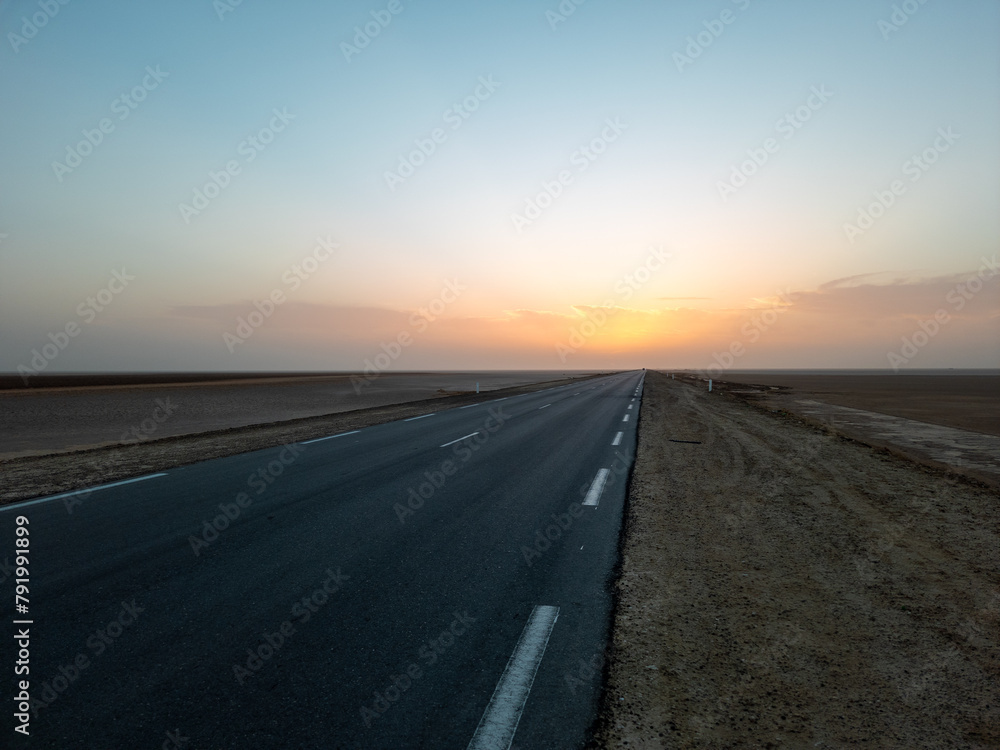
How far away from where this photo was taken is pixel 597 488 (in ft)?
26.1

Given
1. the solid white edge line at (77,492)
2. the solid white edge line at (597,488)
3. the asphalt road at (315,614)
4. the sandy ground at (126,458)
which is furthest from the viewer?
the sandy ground at (126,458)

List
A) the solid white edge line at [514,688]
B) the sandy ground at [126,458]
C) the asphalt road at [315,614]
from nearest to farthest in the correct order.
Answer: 1. the solid white edge line at [514,688]
2. the asphalt road at [315,614]
3. the sandy ground at [126,458]

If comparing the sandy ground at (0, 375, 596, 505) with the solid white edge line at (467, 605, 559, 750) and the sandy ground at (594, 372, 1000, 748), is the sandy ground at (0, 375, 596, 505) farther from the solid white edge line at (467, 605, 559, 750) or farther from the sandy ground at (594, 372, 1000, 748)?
the sandy ground at (594, 372, 1000, 748)

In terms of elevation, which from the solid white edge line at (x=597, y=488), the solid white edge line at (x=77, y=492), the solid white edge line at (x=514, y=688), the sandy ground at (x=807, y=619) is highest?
the solid white edge line at (x=77, y=492)

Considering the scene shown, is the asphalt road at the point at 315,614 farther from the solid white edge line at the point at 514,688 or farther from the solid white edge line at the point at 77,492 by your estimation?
the solid white edge line at the point at 77,492

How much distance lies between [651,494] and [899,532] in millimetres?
2898

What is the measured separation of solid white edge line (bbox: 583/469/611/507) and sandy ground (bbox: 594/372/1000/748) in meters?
0.52

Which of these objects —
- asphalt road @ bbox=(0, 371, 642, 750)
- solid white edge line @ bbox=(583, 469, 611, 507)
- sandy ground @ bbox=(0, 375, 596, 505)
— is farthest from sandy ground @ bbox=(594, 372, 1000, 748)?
sandy ground @ bbox=(0, 375, 596, 505)

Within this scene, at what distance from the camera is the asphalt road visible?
2.60m

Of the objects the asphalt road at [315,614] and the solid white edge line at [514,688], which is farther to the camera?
the asphalt road at [315,614]

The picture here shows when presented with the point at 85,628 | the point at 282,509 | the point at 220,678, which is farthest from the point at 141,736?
the point at 282,509

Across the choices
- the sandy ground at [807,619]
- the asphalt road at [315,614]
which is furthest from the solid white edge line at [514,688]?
the sandy ground at [807,619]

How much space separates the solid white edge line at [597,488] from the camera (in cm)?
719

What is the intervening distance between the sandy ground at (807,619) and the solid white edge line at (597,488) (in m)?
0.52
